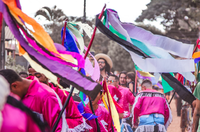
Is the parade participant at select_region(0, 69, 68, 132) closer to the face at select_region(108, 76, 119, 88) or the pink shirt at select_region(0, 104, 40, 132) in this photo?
the pink shirt at select_region(0, 104, 40, 132)

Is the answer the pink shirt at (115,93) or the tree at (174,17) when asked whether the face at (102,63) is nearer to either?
the pink shirt at (115,93)

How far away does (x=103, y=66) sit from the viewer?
6.20m

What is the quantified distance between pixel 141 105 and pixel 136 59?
11.3 feet

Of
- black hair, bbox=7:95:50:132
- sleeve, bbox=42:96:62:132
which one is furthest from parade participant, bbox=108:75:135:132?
black hair, bbox=7:95:50:132

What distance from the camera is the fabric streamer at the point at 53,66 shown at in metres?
2.13

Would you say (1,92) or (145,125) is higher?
(1,92)

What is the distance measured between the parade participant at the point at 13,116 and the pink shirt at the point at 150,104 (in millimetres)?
4750

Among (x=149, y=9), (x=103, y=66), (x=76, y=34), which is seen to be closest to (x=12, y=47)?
(x=149, y=9)

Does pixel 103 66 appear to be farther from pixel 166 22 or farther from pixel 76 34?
pixel 166 22

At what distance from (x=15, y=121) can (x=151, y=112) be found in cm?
485

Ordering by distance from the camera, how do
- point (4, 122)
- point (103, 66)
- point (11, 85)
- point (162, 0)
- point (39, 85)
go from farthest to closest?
point (162, 0)
point (103, 66)
point (39, 85)
point (11, 85)
point (4, 122)

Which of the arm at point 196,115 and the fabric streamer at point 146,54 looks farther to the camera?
the arm at point 196,115

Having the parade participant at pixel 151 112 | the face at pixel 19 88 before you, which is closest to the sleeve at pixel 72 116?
the face at pixel 19 88

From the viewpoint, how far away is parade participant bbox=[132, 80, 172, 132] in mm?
5676
